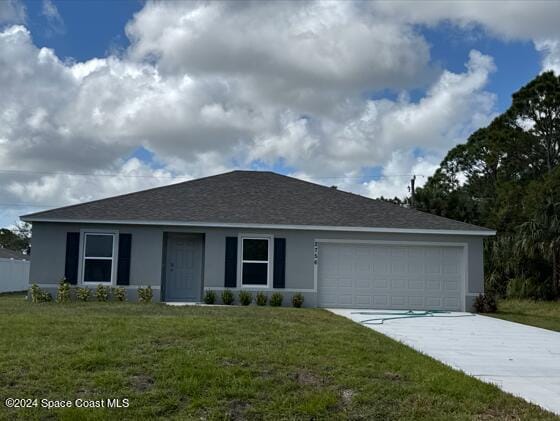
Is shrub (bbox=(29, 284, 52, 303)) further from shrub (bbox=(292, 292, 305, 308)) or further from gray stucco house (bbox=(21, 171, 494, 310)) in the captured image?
shrub (bbox=(292, 292, 305, 308))

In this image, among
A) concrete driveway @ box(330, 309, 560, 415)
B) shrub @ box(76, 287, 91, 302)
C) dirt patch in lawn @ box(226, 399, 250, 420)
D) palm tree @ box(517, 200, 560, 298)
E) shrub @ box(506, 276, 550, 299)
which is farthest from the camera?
shrub @ box(506, 276, 550, 299)

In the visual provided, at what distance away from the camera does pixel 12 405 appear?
581cm

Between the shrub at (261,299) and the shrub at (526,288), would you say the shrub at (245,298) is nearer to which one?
the shrub at (261,299)

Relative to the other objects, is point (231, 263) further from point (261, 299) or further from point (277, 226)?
point (277, 226)

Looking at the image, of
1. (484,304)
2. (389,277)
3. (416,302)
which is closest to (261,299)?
(389,277)

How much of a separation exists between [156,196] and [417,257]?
28.5ft

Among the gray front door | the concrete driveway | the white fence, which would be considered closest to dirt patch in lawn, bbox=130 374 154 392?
the concrete driveway

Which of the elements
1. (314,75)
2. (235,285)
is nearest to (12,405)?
(235,285)

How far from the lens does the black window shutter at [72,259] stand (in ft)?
55.1

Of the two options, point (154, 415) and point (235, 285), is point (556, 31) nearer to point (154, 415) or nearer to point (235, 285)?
point (235, 285)

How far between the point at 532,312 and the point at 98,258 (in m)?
13.9

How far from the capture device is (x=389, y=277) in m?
17.7

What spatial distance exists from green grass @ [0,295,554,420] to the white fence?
20.8 meters

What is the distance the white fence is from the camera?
27.7 meters
